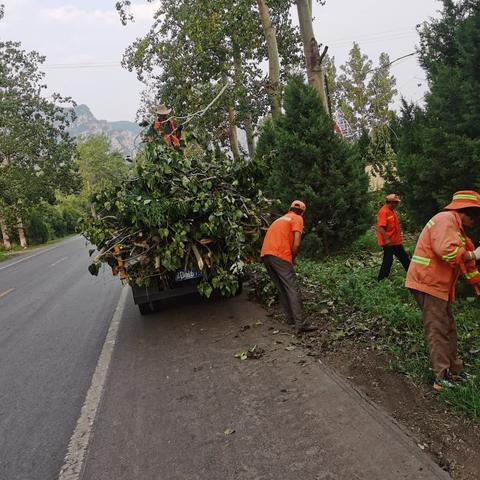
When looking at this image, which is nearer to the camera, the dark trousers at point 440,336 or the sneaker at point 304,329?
the dark trousers at point 440,336

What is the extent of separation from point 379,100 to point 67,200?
40.5 m

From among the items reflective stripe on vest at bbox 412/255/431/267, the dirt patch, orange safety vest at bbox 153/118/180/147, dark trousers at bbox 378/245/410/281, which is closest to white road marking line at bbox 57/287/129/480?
the dirt patch

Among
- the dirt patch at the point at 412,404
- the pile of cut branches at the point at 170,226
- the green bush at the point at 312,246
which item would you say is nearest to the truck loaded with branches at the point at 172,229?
the pile of cut branches at the point at 170,226

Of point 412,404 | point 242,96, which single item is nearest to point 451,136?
point 412,404

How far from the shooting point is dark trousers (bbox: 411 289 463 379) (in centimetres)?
419

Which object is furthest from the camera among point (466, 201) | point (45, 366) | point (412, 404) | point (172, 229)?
point (172, 229)

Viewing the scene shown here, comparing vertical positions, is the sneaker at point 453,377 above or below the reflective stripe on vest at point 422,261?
below

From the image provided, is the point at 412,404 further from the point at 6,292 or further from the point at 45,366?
the point at 6,292

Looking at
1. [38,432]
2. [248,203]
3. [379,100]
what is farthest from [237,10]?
[379,100]

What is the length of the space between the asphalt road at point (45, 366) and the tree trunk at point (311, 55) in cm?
633

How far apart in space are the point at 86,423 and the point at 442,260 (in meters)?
3.36

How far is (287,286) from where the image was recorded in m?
6.29

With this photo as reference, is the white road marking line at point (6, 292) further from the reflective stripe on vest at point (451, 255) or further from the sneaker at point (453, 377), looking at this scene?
the reflective stripe on vest at point (451, 255)

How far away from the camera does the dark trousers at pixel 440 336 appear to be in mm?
4188
